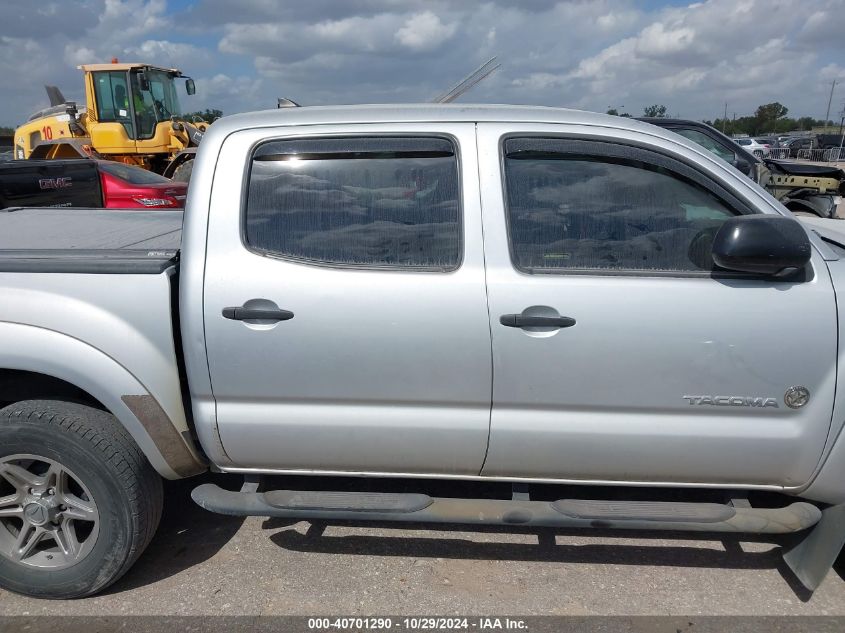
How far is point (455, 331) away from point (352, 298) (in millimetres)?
Answer: 406

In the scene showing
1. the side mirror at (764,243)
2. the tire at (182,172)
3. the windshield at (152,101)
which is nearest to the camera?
the side mirror at (764,243)

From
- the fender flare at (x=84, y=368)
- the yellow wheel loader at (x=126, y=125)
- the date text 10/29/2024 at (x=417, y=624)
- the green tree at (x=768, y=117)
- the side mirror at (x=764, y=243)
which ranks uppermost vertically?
the green tree at (x=768, y=117)

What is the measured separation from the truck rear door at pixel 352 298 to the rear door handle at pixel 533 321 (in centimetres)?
8

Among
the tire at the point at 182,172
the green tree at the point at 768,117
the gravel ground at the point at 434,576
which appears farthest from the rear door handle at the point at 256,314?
the green tree at the point at 768,117

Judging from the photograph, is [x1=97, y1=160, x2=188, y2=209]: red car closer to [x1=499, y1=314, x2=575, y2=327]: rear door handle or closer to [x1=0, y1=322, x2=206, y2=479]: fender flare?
[x1=0, y1=322, x2=206, y2=479]: fender flare

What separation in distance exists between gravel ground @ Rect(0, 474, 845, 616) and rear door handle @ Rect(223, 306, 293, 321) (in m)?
1.24

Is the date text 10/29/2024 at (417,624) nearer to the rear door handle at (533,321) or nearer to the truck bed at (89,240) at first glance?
the rear door handle at (533,321)

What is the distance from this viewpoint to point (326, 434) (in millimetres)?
2541

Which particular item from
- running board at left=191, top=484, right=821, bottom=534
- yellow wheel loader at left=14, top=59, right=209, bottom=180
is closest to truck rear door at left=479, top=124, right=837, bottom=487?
running board at left=191, top=484, right=821, bottom=534

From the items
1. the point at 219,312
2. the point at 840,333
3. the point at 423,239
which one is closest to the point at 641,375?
the point at 840,333

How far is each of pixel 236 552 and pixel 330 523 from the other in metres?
0.47

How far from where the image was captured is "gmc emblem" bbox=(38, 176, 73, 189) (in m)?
7.96

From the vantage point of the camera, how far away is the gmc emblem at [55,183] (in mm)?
7957

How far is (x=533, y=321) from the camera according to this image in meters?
2.35
